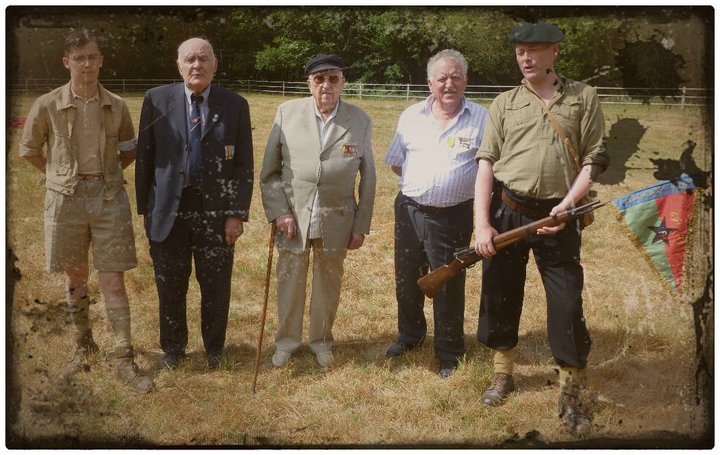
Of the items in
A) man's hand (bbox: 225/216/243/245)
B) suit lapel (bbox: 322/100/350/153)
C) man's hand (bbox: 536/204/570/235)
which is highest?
suit lapel (bbox: 322/100/350/153)

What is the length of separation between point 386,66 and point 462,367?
2169mm

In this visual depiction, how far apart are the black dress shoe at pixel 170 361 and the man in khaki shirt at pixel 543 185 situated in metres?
2.21

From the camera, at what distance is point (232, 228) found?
5.07 meters

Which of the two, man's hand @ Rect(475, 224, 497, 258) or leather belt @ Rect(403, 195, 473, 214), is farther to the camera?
leather belt @ Rect(403, 195, 473, 214)

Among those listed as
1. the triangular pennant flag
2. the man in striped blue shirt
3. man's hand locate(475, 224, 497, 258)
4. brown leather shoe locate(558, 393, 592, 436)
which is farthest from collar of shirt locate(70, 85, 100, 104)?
brown leather shoe locate(558, 393, 592, 436)

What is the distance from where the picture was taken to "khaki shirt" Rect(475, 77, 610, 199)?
4402 mm

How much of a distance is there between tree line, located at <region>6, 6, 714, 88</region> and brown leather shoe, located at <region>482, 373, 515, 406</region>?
1988 mm

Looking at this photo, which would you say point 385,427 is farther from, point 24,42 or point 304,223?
point 24,42

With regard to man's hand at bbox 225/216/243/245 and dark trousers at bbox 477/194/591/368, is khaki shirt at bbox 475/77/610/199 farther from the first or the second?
man's hand at bbox 225/216/243/245

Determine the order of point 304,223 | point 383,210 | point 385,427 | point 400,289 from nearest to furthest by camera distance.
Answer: point 385,427 → point 304,223 → point 400,289 → point 383,210

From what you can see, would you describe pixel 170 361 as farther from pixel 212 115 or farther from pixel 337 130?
pixel 337 130

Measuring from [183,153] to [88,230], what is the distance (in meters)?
0.83

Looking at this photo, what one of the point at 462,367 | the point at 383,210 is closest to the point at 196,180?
the point at 383,210

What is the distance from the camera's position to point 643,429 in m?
4.83
